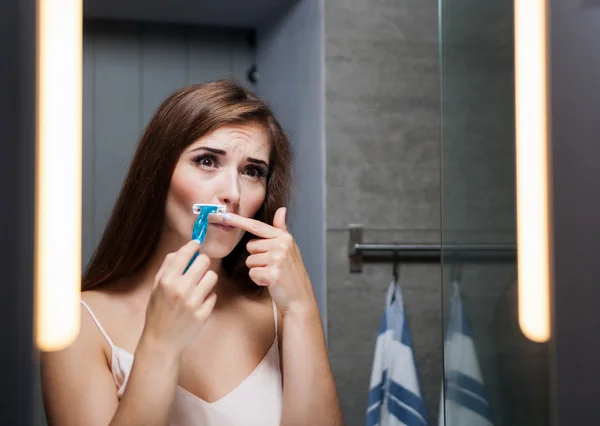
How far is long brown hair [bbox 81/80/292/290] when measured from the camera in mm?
654

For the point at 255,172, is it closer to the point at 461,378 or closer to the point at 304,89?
the point at 461,378

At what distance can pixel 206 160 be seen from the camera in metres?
0.64

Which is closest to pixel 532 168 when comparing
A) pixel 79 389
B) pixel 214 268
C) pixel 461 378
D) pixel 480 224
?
pixel 480 224

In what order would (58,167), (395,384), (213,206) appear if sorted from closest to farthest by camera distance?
1. (58,167)
2. (213,206)
3. (395,384)

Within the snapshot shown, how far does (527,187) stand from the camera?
2.04 feet

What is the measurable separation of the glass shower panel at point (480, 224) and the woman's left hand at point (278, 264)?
155 mm

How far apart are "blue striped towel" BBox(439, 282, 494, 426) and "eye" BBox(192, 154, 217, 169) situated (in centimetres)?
28

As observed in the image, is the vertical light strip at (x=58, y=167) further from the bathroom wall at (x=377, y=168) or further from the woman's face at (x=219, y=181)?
the bathroom wall at (x=377, y=168)

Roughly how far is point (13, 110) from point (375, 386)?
75 centimetres

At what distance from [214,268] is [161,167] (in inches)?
4.9

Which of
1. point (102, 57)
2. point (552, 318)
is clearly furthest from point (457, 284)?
point (102, 57)

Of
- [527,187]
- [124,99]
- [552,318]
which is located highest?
[124,99]

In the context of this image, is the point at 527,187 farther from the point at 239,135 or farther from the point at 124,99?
the point at 124,99

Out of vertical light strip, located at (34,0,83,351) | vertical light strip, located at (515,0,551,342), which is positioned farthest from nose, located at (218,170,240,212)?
vertical light strip, located at (515,0,551,342)
